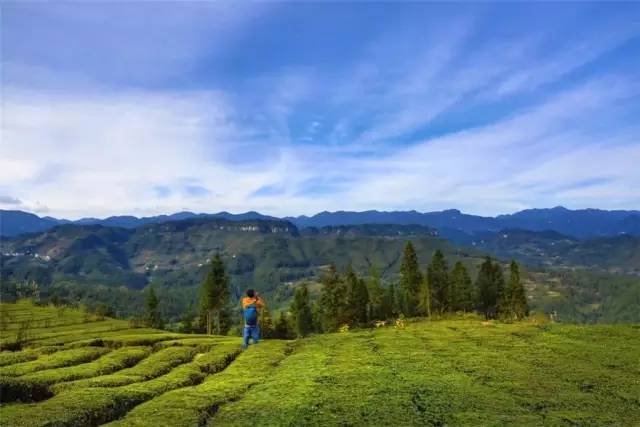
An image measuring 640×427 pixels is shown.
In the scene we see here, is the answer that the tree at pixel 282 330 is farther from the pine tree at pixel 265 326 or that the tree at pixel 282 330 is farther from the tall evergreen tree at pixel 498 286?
the tall evergreen tree at pixel 498 286

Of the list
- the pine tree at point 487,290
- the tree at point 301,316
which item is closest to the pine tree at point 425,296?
the pine tree at point 487,290

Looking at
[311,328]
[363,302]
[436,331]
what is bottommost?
[311,328]

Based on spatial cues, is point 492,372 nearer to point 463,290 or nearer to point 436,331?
point 436,331

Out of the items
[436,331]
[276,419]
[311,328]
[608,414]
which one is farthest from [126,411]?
[311,328]

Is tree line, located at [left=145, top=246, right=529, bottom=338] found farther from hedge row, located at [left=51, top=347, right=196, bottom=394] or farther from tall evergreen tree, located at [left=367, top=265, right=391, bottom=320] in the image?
hedge row, located at [left=51, top=347, right=196, bottom=394]

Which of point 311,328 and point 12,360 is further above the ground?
point 12,360

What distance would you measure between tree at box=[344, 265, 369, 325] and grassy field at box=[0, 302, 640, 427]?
7729 cm

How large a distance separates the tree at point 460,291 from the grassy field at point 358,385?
315 ft

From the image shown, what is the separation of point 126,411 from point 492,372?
14.0m

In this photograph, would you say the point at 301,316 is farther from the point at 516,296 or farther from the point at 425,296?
the point at 516,296

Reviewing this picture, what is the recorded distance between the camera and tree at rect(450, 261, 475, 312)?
124m

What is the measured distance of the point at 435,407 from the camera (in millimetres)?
14961

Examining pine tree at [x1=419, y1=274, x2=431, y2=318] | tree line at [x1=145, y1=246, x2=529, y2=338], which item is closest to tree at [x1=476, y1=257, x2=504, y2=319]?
tree line at [x1=145, y1=246, x2=529, y2=338]

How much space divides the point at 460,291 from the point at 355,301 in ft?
104
